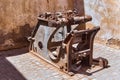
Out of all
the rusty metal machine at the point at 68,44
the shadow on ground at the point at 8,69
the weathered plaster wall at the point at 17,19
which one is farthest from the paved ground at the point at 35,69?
the weathered plaster wall at the point at 17,19

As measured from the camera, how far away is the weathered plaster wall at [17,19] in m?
5.40

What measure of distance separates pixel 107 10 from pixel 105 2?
210mm

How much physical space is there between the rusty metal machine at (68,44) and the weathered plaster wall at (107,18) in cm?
127

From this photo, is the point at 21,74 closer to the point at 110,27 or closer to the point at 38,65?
the point at 38,65

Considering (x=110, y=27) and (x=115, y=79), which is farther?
(x=110, y=27)

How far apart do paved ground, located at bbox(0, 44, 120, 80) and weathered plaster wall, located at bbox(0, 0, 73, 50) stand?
0.38 meters

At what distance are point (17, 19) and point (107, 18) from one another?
88.2 inches

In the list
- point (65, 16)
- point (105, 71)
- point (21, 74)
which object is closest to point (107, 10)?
point (65, 16)

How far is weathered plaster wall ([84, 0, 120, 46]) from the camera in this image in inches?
214

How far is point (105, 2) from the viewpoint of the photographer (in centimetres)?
566

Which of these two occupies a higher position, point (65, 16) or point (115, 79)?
point (65, 16)

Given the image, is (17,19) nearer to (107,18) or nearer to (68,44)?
(68,44)

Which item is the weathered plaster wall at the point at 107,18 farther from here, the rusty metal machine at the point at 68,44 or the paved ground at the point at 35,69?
the rusty metal machine at the point at 68,44

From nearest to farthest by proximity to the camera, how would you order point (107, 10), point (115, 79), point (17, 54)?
point (115, 79)
point (17, 54)
point (107, 10)
